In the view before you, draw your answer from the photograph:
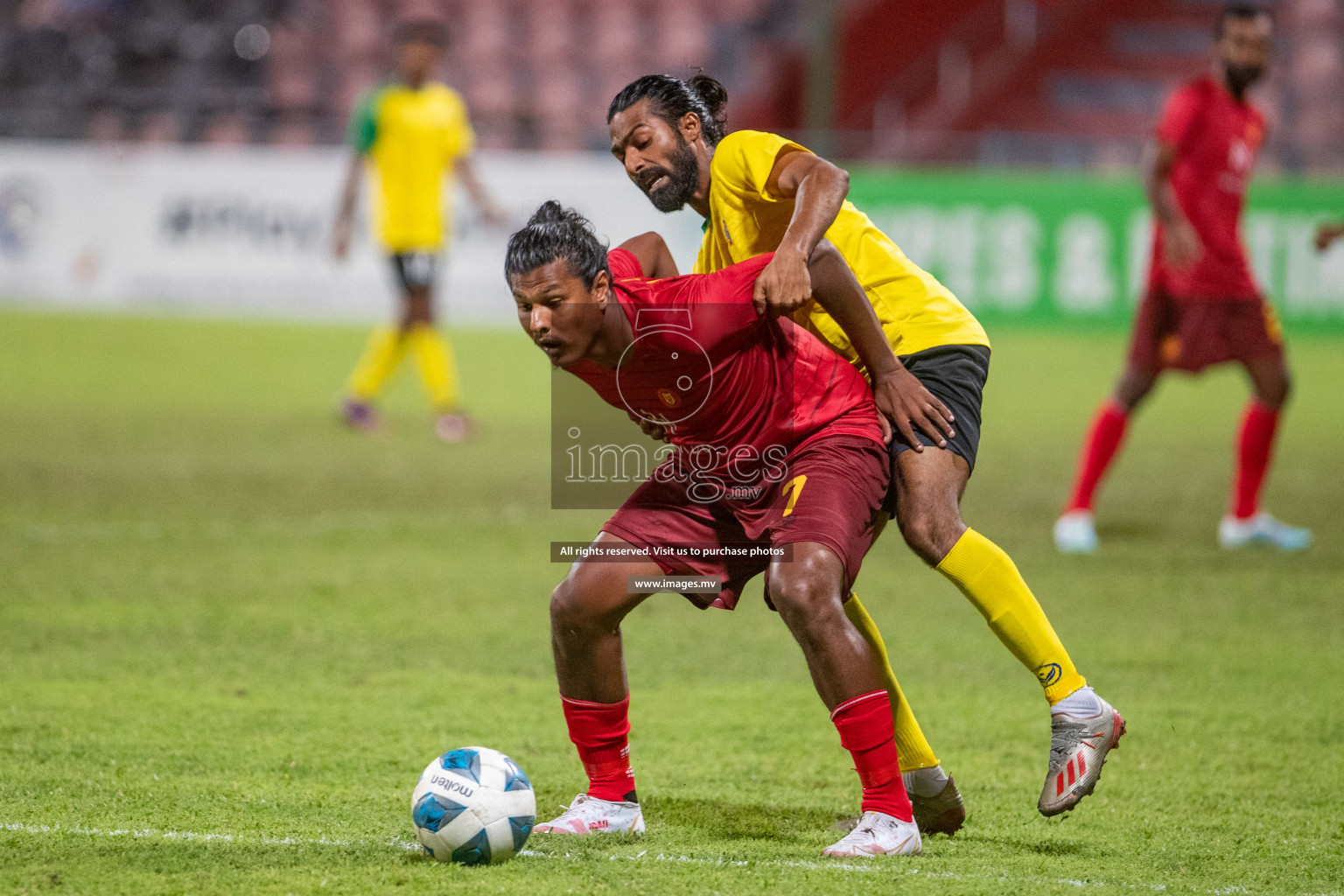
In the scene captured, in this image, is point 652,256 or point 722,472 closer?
point 722,472

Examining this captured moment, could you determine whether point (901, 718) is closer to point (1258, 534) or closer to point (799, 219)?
point (799, 219)

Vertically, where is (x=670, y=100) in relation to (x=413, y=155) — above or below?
above

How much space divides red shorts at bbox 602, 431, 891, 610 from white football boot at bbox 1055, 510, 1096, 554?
394cm

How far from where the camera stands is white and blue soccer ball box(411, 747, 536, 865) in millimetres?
3262

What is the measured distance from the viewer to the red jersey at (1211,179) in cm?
738

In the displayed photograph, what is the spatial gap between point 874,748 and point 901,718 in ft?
1.30

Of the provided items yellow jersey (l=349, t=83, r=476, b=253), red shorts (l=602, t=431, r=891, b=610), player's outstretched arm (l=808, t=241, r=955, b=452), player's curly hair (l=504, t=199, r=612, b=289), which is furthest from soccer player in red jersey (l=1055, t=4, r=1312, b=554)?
yellow jersey (l=349, t=83, r=476, b=253)

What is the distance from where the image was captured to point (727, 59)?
21906 mm

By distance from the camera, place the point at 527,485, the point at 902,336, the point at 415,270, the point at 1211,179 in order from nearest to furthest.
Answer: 1. the point at 902,336
2. the point at 1211,179
3. the point at 527,485
4. the point at 415,270

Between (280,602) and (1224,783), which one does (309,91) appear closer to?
(280,602)

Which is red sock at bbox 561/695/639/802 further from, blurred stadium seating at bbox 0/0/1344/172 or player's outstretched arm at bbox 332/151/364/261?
blurred stadium seating at bbox 0/0/1344/172

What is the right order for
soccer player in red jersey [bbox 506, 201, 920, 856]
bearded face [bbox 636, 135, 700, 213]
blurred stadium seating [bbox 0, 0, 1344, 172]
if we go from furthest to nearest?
blurred stadium seating [bbox 0, 0, 1344, 172] → bearded face [bbox 636, 135, 700, 213] → soccer player in red jersey [bbox 506, 201, 920, 856]

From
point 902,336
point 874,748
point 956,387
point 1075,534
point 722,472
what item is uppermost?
point 902,336

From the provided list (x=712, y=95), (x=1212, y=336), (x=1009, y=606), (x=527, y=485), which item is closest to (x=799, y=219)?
(x=712, y=95)
